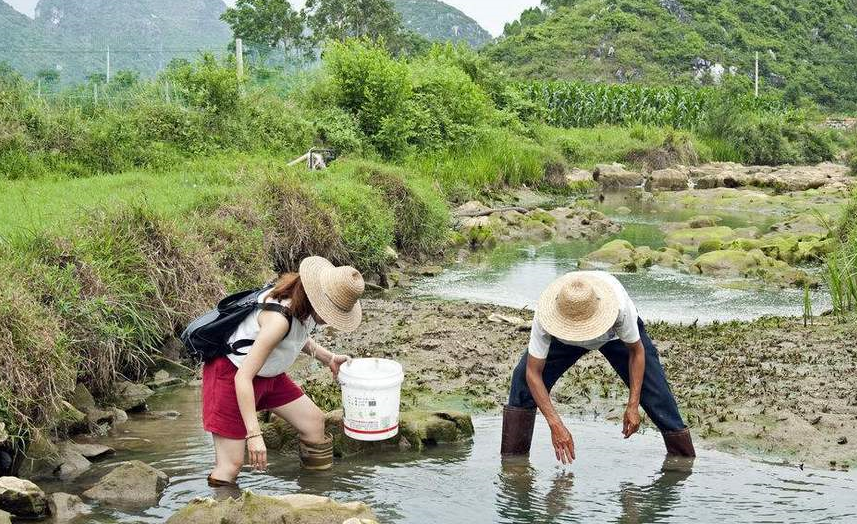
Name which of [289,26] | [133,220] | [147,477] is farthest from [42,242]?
[289,26]

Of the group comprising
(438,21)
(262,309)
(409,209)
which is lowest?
(262,309)

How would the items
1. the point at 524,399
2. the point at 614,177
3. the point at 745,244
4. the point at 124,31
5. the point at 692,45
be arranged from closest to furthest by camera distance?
the point at 524,399 → the point at 745,244 → the point at 614,177 → the point at 124,31 → the point at 692,45

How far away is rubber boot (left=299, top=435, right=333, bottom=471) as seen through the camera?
257 inches

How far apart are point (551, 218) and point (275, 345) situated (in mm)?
16515

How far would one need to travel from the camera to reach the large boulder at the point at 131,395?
820 cm

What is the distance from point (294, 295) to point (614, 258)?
12419mm

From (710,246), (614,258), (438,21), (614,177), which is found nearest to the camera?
(614,258)

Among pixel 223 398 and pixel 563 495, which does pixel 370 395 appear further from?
pixel 563 495

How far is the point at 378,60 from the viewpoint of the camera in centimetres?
2238

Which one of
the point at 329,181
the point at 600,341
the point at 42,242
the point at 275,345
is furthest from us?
the point at 329,181

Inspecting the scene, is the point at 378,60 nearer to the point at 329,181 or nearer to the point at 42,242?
the point at 329,181

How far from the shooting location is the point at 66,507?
597 cm

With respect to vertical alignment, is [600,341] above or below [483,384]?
above

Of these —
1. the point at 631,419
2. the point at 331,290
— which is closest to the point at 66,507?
the point at 331,290
